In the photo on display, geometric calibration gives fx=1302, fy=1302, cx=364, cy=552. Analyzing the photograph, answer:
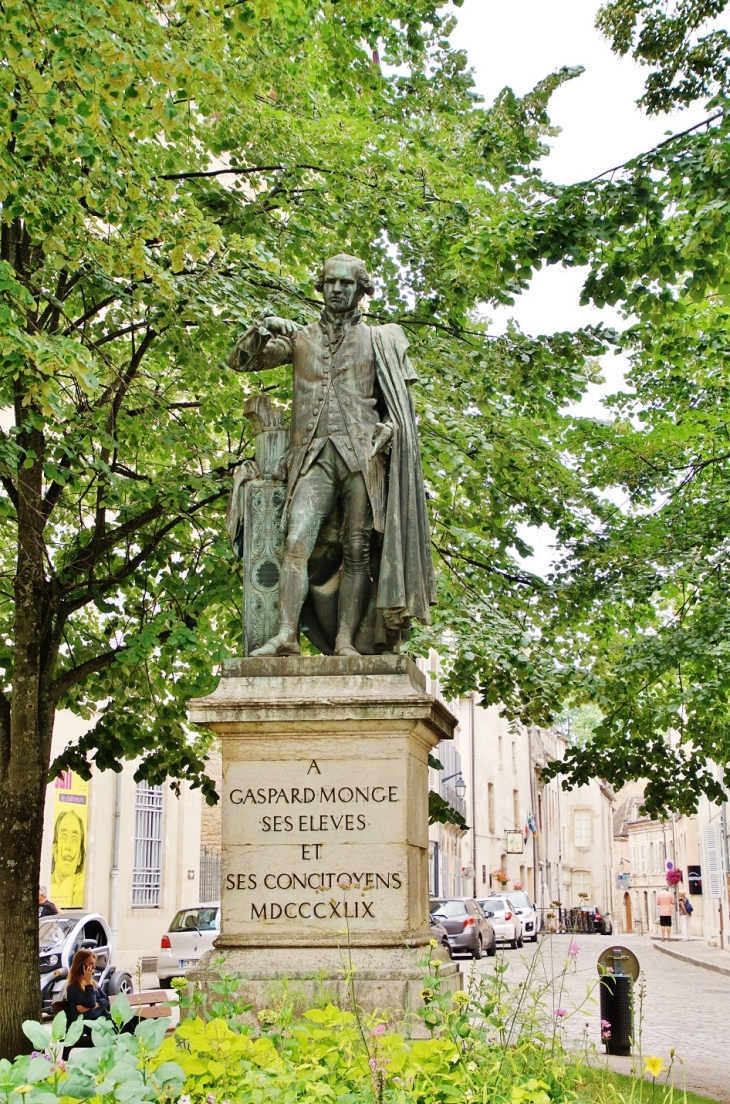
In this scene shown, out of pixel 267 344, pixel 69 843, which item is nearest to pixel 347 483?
pixel 267 344

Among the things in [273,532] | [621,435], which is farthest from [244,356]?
[621,435]

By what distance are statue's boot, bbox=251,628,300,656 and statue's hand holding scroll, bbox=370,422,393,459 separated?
1004 mm

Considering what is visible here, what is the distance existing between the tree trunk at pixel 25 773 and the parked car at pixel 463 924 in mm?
17806

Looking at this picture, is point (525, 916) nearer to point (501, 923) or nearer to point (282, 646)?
point (501, 923)

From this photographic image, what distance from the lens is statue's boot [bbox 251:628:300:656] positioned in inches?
258

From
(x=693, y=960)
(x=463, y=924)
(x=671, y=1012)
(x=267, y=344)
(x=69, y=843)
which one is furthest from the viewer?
(x=693, y=960)

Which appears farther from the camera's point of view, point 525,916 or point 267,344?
point 525,916

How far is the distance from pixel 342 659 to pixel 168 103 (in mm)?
4328

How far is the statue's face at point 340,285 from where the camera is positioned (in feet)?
22.5

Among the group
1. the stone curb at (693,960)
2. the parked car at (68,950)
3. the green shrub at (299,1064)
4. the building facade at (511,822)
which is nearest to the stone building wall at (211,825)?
the building facade at (511,822)

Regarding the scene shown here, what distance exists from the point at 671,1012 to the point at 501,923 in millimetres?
19642

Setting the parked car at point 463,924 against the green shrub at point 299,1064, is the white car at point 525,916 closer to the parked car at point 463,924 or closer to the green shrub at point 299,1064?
the parked car at point 463,924

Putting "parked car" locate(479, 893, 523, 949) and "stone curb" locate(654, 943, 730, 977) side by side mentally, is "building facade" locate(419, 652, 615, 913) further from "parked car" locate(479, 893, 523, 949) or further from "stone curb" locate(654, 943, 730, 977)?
"stone curb" locate(654, 943, 730, 977)

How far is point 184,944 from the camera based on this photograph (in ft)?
65.1
